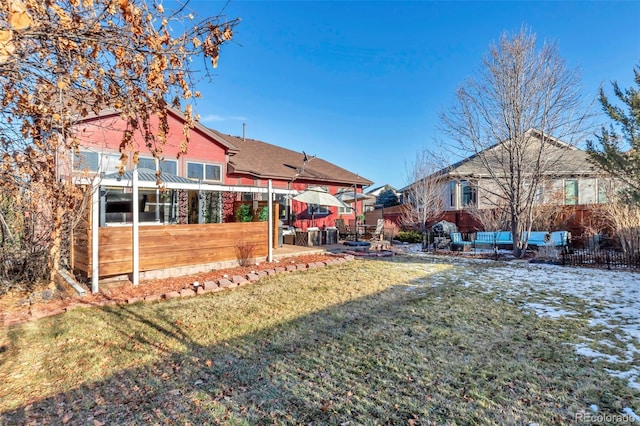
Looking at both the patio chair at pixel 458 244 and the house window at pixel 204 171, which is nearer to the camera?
the house window at pixel 204 171

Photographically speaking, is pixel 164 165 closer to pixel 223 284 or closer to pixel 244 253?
pixel 244 253

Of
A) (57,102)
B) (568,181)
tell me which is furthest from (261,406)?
(568,181)

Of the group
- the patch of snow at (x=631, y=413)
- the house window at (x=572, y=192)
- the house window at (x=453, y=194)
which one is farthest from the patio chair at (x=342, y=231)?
the patch of snow at (x=631, y=413)

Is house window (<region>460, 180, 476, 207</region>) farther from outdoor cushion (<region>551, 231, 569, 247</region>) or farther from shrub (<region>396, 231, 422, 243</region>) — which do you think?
outdoor cushion (<region>551, 231, 569, 247</region>)

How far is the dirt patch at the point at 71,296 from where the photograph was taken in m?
5.06

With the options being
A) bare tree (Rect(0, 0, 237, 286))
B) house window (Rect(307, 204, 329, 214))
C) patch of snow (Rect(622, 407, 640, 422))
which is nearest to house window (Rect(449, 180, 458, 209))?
house window (Rect(307, 204, 329, 214))

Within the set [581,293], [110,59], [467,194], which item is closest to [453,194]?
[467,194]

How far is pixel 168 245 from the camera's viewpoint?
25.0ft

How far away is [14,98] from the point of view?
11.6ft

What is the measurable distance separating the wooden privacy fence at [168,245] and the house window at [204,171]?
5288 millimetres

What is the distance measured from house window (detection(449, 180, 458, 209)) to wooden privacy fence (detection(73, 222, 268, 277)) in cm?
A: 1569

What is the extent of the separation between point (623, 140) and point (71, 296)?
49.1 feet

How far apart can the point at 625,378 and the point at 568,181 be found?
20377 mm

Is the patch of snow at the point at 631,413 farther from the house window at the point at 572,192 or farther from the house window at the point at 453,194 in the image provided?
the house window at the point at 572,192
